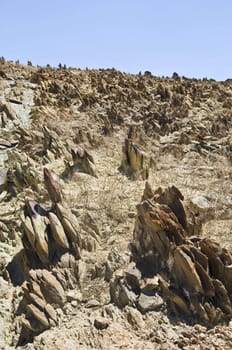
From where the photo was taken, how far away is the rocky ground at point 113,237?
29.8 ft

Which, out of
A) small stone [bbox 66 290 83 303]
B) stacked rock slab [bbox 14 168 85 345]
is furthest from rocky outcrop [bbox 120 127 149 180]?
small stone [bbox 66 290 83 303]

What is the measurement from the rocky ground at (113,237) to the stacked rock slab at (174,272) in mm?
24

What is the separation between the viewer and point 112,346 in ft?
28.3

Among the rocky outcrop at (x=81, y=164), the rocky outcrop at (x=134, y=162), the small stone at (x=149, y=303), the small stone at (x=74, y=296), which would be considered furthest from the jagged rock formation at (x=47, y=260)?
the rocky outcrop at (x=134, y=162)

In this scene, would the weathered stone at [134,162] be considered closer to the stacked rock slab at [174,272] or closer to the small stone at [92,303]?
the stacked rock slab at [174,272]

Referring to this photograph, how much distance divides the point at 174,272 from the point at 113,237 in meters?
2.45

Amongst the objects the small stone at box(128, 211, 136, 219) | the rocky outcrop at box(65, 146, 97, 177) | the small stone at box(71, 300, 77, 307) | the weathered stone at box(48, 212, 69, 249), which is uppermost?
the rocky outcrop at box(65, 146, 97, 177)

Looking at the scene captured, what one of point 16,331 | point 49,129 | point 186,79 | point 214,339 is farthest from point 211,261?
point 186,79

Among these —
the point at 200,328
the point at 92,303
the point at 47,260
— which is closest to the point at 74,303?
the point at 92,303

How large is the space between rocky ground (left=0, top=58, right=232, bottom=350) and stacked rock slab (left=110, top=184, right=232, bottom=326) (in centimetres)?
2

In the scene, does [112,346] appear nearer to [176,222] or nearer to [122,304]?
[122,304]

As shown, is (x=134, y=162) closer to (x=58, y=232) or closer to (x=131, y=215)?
(x=131, y=215)

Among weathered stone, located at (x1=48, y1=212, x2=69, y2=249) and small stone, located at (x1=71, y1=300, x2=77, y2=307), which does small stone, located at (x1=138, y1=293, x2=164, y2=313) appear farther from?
weathered stone, located at (x1=48, y1=212, x2=69, y2=249)

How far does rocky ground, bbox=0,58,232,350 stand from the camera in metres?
9.09
